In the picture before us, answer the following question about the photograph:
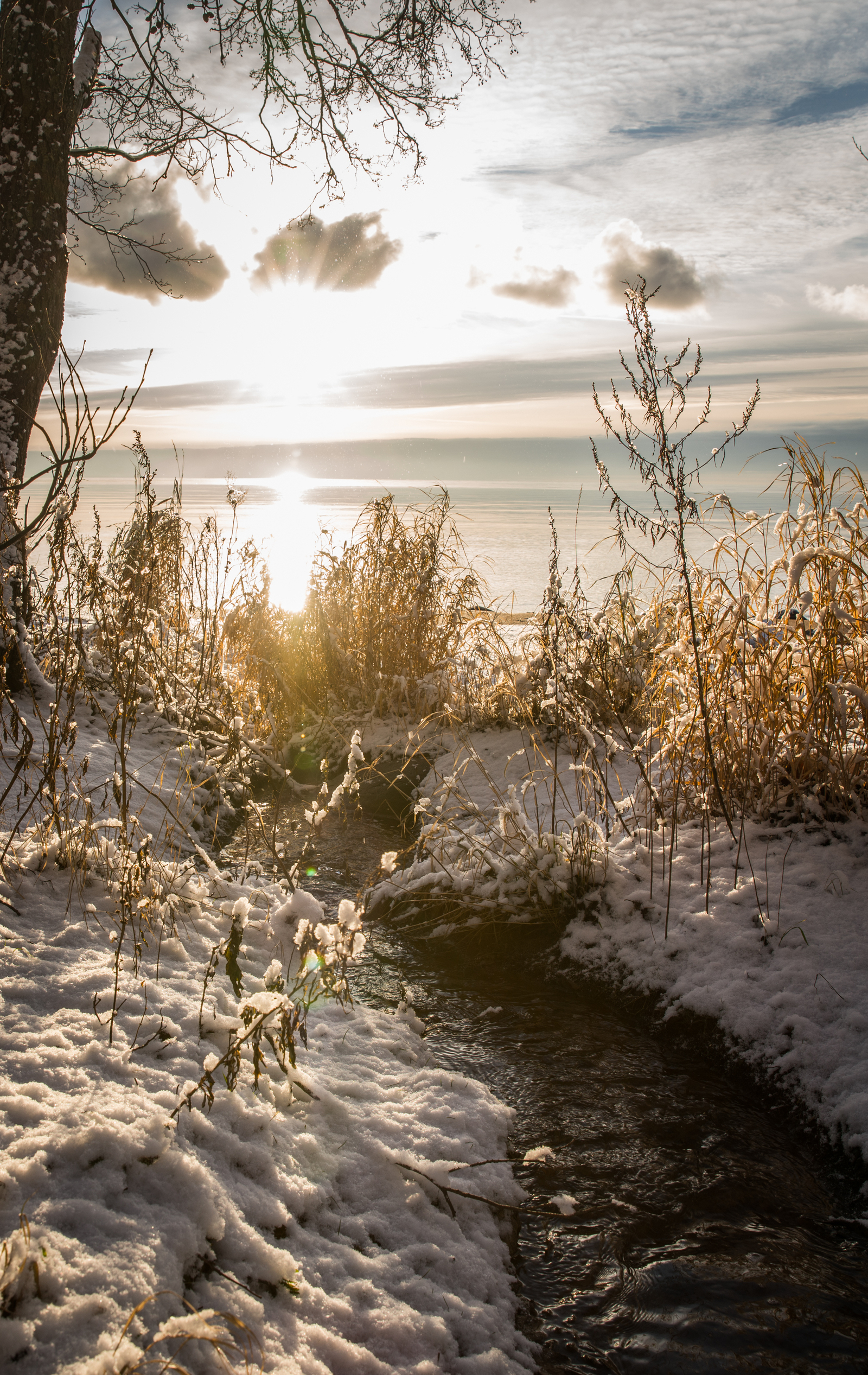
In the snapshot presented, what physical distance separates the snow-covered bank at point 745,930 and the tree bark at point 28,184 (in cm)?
310

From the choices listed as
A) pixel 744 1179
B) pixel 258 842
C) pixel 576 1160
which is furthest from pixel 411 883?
pixel 744 1179

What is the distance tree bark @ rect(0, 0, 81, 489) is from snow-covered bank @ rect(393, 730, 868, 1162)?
3.10 m

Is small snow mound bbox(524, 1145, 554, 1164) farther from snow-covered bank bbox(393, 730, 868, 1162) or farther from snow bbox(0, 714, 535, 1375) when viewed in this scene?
snow-covered bank bbox(393, 730, 868, 1162)

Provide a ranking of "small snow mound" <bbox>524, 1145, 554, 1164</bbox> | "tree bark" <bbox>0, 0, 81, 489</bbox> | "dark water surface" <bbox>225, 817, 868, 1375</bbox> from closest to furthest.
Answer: "dark water surface" <bbox>225, 817, 868, 1375</bbox> < "small snow mound" <bbox>524, 1145, 554, 1164</bbox> < "tree bark" <bbox>0, 0, 81, 489</bbox>

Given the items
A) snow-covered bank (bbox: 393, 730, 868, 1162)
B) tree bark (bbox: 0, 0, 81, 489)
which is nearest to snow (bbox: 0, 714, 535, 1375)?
snow-covered bank (bbox: 393, 730, 868, 1162)

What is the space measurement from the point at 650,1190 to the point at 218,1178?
1.22m

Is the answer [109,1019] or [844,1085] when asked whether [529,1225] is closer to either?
[844,1085]

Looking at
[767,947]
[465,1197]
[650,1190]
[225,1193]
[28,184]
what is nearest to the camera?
[225,1193]

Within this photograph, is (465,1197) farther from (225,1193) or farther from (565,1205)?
(225,1193)

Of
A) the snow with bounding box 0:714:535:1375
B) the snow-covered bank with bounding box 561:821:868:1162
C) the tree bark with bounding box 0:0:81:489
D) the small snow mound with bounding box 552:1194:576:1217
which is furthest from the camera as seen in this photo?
the tree bark with bounding box 0:0:81:489

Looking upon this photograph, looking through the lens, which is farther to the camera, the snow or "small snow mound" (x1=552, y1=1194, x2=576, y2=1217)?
"small snow mound" (x1=552, y1=1194, x2=576, y2=1217)

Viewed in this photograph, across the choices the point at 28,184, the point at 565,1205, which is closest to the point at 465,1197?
the point at 565,1205

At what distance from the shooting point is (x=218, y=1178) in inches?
60.4

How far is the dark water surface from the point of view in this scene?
1.68 m
